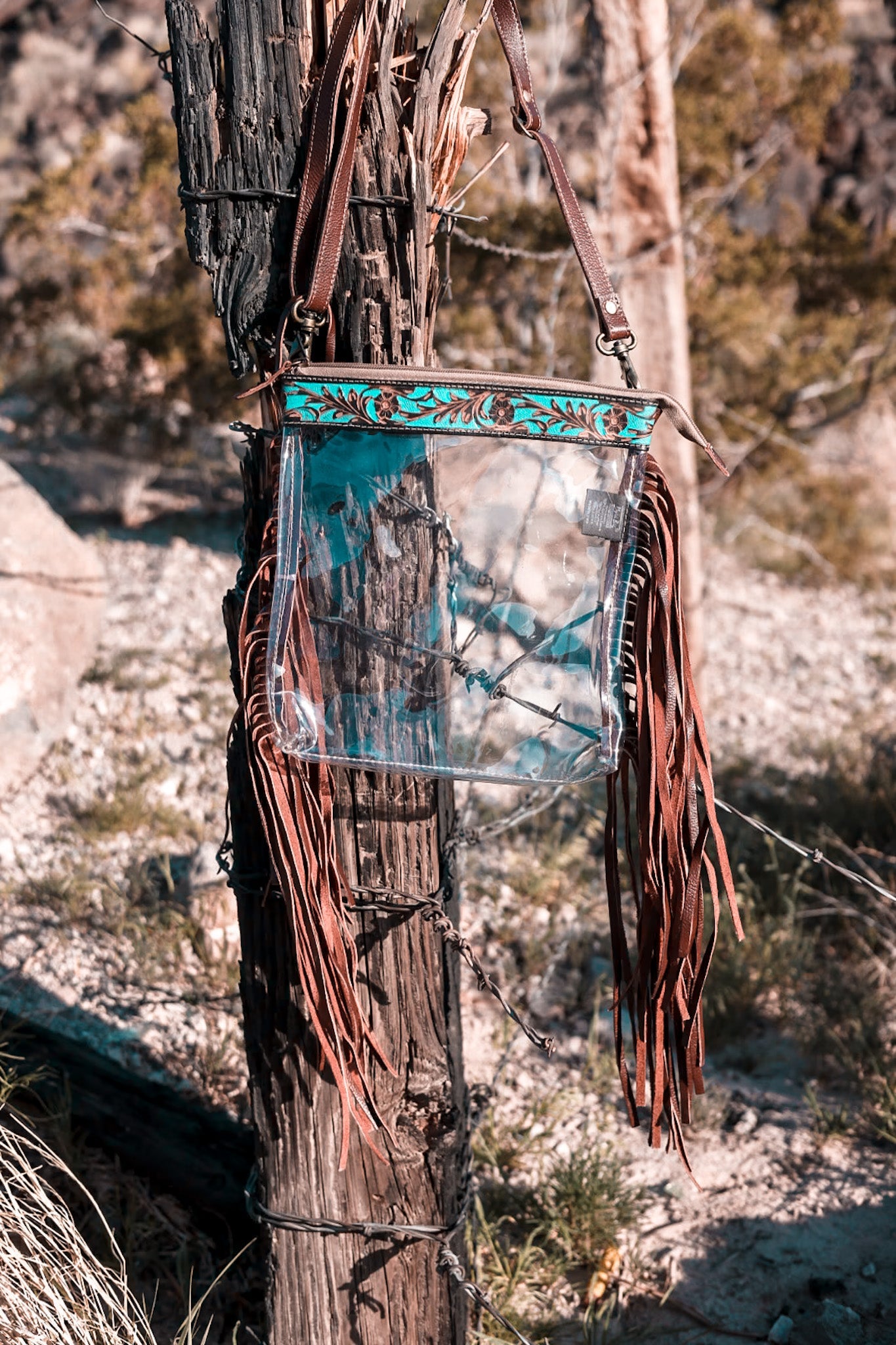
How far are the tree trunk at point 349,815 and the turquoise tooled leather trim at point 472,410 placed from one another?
112 millimetres

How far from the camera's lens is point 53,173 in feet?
20.1

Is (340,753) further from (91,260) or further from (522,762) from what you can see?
(91,260)

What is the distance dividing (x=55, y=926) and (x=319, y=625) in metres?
1.94

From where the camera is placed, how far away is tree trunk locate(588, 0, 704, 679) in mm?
3900

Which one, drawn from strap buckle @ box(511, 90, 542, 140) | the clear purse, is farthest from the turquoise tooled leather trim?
strap buckle @ box(511, 90, 542, 140)

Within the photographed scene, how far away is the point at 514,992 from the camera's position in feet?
9.95

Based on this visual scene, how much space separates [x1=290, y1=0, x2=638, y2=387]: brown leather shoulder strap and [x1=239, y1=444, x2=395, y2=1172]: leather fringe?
23 cm

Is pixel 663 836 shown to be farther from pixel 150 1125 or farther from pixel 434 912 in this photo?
→ pixel 150 1125

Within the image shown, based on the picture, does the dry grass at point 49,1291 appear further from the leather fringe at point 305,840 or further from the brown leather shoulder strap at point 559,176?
the brown leather shoulder strap at point 559,176

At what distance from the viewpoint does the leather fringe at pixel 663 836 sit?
1.30 m

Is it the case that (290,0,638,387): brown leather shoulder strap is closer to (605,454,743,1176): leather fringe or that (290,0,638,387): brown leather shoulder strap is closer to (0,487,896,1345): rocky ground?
(605,454,743,1176): leather fringe

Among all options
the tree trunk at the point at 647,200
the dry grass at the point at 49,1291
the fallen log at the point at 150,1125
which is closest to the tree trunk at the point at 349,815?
the dry grass at the point at 49,1291

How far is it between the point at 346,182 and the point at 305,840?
2.58 ft

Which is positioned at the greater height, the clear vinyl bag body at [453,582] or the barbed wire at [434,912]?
the clear vinyl bag body at [453,582]
